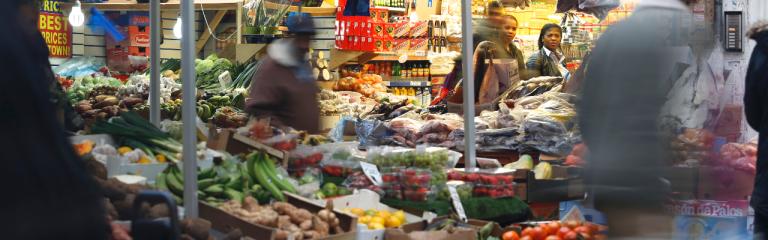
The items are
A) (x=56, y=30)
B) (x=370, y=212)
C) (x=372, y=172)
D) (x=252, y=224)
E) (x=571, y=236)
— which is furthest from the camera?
(x=56, y=30)

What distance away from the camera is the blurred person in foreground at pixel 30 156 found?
2477 mm

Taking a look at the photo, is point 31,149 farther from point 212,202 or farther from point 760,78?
point 760,78

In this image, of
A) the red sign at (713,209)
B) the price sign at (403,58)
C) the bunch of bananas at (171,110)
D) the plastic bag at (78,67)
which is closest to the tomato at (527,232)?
the red sign at (713,209)

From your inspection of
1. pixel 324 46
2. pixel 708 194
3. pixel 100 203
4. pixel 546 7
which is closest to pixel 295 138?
pixel 708 194

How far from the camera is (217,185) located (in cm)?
550

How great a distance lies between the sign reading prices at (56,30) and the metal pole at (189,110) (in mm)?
11748

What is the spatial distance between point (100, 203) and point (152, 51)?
3865mm

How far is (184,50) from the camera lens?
16.5 feet

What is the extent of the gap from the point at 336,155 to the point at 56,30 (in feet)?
36.3

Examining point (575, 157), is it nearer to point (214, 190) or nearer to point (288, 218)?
point (288, 218)

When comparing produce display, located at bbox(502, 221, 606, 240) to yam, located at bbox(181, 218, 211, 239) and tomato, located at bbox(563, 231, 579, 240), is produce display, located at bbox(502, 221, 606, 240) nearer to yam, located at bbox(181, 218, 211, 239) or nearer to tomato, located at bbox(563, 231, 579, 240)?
tomato, located at bbox(563, 231, 579, 240)

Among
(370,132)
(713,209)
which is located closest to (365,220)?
(713,209)

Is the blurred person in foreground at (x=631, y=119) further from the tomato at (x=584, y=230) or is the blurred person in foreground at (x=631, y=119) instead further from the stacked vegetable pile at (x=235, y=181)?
→ the stacked vegetable pile at (x=235, y=181)

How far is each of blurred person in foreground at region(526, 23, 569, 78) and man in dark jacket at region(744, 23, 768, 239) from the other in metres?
4.26
